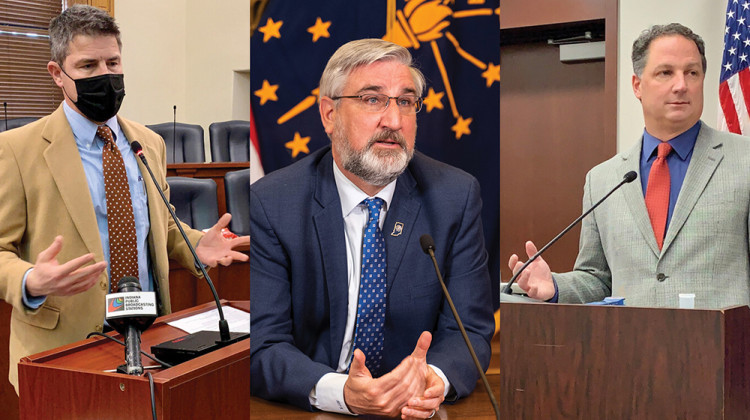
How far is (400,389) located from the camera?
882mm

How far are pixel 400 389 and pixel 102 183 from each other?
164 cm

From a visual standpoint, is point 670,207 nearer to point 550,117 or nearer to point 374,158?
point 550,117

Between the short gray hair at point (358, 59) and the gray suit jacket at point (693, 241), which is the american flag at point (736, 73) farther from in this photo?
the short gray hair at point (358, 59)

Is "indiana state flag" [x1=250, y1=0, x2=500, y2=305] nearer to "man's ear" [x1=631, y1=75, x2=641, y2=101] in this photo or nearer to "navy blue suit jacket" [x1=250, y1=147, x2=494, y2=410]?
"navy blue suit jacket" [x1=250, y1=147, x2=494, y2=410]

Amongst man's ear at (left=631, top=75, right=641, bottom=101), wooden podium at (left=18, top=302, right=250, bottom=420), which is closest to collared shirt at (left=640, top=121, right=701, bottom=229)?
man's ear at (left=631, top=75, right=641, bottom=101)

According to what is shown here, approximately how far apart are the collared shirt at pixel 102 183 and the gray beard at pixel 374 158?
4.74ft

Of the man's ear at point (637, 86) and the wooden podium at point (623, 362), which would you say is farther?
the man's ear at point (637, 86)

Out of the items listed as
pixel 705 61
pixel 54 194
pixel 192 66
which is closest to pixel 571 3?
pixel 705 61

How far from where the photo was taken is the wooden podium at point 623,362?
155 centimetres

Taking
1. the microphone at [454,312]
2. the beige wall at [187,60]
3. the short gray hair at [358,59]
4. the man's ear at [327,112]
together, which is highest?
the beige wall at [187,60]

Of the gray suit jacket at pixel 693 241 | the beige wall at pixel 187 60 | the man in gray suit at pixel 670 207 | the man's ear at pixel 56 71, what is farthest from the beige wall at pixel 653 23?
the beige wall at pixel 187 60

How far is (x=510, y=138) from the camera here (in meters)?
3.35

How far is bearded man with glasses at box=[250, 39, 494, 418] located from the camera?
3.07 feet

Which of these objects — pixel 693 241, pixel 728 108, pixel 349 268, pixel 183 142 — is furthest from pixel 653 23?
pixel 183 142
